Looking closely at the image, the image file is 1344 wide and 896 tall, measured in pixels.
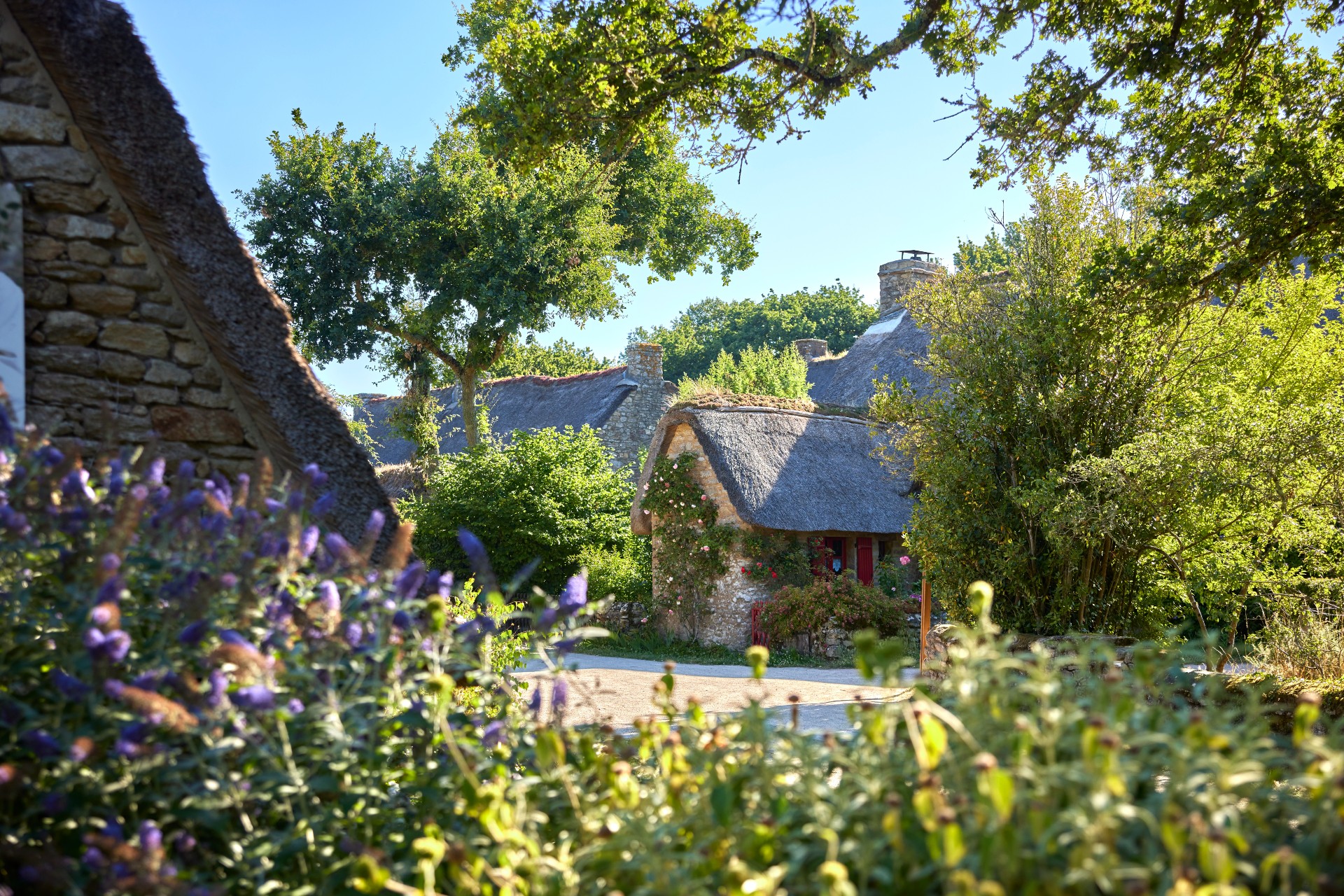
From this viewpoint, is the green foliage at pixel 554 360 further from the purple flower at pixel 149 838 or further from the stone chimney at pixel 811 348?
the purple flower at pixel 149 838

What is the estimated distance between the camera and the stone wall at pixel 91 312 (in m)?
3.73

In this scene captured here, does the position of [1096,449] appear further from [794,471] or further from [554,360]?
[554,360]

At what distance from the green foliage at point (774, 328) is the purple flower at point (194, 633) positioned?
4094 centimetres

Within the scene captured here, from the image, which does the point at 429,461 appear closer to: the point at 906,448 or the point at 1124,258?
the point at 906,448

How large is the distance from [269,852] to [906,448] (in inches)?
313

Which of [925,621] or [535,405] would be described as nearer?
[925,621]

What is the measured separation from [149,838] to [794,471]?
13.7m

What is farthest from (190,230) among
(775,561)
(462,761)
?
(775,561)

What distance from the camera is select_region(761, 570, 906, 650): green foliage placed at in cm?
1335

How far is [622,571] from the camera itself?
1627 cm

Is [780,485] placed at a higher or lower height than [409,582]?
higher

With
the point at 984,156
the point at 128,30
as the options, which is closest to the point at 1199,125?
the point at 984,156

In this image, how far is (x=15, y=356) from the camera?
11.9 ft

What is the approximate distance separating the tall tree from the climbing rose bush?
1571 cm
